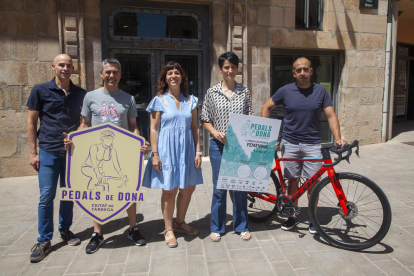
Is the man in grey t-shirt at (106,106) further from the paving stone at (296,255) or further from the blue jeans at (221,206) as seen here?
the paving stone at (296,255)

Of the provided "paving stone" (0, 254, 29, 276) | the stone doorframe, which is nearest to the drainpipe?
the stone doorframe

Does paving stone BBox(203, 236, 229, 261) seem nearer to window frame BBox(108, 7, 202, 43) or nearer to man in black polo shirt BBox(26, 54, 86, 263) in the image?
man in black polo shirt BBox(26, 54, 86, 263)

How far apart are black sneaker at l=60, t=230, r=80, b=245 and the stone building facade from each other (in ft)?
10.7

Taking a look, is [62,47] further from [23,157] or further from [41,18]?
[23,157]

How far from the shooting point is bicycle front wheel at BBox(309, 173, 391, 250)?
3.08m

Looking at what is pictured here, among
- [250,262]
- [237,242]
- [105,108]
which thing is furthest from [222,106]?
[250,262]

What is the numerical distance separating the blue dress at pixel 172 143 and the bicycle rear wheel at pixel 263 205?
0.96 m

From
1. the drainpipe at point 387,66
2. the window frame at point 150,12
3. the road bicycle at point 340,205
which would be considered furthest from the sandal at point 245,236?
the drainpipe at point 387,66

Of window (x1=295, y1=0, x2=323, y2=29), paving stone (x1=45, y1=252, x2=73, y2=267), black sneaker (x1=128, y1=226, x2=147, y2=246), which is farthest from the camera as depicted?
window (x1=295, y1=0, x2=323, y2=29)

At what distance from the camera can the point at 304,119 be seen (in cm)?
352

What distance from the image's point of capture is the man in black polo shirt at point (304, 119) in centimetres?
350

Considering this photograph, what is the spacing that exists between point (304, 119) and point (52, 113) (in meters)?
2.48

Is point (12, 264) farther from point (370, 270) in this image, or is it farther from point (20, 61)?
point (20, 61)

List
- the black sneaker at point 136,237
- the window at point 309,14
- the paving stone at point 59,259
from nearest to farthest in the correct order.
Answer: the paving stone at point 59,259 < the black sneaker at point 136,237 < the window at point 309,14
